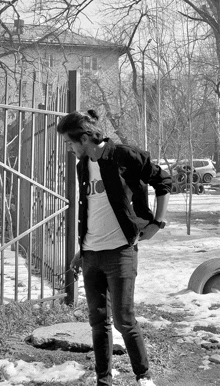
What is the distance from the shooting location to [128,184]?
3.22m

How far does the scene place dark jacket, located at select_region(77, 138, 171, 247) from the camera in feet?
10.3

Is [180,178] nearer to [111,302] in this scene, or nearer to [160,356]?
[160,356]

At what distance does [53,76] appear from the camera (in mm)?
16125

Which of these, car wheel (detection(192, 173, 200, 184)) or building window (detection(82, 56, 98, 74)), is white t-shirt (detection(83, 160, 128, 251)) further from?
car wheel (detection(192, 173, 200, 184))

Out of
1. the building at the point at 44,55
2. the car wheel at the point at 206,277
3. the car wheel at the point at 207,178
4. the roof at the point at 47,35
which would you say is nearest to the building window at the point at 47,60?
the building at the point at 44,55

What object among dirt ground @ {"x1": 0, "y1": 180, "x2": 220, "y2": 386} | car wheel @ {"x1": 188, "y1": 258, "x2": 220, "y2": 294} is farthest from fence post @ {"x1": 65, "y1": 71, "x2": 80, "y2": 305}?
car wheel @ {"x1": 188, "y1": 258, "x2": 220, "y2": 294}

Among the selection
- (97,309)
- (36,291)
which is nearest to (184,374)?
(97,309)

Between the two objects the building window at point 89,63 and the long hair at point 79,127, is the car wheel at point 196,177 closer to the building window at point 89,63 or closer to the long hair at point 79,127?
the building window at point 89,63

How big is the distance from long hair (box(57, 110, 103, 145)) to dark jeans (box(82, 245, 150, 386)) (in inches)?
24.1

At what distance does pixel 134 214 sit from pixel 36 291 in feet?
12.5

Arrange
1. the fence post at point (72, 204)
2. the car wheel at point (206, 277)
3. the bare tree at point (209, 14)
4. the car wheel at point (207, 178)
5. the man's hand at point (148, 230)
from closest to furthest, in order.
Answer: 1. the man's hand at point (148, 230)
2. the fence post at point (72, 204)
3. the car wheel at point (206, 277)
4. the bare tree at point (209, 14)
5. the car wheel at point (207, 178)

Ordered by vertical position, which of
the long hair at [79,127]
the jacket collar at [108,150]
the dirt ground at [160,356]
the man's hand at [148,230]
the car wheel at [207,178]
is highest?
the long hair at [79,127]

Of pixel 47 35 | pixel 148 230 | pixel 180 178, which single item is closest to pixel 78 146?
pixel 148 230

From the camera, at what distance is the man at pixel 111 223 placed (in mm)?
3133
